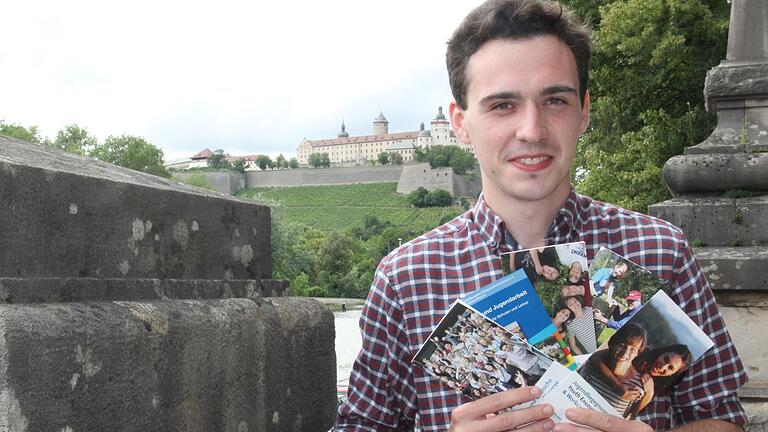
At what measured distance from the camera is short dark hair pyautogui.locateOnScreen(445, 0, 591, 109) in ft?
6.07

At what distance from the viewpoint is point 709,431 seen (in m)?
1.83

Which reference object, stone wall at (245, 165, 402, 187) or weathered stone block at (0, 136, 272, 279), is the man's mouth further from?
stone wall at (245, 165, 402, 187)

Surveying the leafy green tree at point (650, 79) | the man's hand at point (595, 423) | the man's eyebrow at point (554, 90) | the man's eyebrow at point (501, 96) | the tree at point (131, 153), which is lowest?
the man's hand at point (595, 423)

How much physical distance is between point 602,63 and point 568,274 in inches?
590

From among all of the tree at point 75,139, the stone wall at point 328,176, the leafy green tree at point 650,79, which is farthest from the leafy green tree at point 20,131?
the stone wall at point 328,176

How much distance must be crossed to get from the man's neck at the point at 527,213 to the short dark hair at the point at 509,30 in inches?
8.5

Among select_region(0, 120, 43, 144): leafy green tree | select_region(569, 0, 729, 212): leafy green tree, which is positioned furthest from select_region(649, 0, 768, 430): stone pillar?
select_region(0, 120, 43, 144): leafy green tree

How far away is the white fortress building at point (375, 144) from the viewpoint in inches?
5792

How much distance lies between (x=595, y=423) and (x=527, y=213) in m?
0.48

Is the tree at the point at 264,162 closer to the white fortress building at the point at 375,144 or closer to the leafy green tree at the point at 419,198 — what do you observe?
the white fortress building at the point at 375,144

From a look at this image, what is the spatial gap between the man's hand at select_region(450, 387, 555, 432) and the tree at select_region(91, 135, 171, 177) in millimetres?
66456

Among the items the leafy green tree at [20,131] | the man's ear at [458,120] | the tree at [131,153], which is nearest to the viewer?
the man's ear at [458,120]

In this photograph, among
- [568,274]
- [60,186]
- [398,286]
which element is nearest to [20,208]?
[60,186]

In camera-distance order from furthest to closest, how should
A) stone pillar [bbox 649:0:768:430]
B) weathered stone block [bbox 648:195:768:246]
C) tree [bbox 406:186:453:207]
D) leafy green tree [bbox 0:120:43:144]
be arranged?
tree [bbox 406:186:453:207], leafy green tree [bbox 0:120:43:144], weathered stone block [bbox 648:195:768:246], stone pillar [bbox 649:0:768:430]
